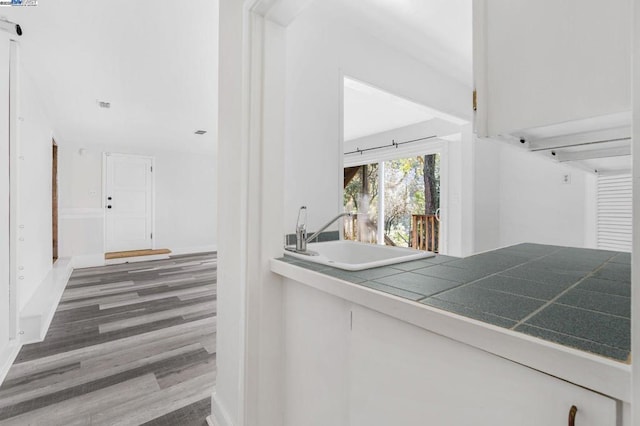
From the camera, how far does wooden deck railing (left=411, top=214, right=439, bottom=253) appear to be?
16.1 feet

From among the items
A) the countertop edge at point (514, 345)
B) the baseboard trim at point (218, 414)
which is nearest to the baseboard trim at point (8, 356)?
the baseboard trim at point (218, 414)

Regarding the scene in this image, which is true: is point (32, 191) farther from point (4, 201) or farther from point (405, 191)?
point (405, 191)

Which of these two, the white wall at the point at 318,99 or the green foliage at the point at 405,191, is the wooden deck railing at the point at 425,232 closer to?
the green foliage at the point at 405,191

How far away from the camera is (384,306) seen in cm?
74

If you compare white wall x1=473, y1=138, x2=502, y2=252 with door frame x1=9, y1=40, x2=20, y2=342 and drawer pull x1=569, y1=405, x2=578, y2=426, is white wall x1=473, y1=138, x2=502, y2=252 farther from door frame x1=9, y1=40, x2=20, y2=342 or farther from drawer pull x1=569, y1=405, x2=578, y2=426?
door frame x1=9, y1=40, x2=20, y2=342

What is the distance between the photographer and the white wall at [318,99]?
1.80m

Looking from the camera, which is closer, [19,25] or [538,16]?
[538,16]

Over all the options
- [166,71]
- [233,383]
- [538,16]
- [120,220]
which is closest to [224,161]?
[233,383]

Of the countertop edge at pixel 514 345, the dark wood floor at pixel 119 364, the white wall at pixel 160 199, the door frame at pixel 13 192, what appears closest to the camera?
the countertop edge at pixel 514 345

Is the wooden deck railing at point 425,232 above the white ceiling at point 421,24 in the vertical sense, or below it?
below

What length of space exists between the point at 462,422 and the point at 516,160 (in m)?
4.08

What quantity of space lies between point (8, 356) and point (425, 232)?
508 centimetres

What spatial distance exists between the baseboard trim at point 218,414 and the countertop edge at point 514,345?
3.49 feet

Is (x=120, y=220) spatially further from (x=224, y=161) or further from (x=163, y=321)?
(x=224, y=161)
